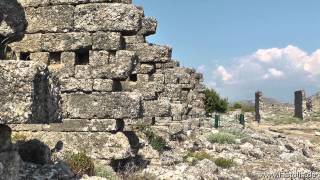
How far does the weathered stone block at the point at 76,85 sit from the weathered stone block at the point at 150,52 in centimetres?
496

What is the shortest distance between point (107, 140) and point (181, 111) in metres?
9.60

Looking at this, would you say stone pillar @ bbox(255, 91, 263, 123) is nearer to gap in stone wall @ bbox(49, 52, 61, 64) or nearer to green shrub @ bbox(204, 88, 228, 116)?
green shrub @ bbox(204, 88, 228, 116)

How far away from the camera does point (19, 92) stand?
5.33 metres

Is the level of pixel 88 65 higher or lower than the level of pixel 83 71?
higher

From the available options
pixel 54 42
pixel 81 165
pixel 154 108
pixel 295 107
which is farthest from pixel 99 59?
pixel 295 107

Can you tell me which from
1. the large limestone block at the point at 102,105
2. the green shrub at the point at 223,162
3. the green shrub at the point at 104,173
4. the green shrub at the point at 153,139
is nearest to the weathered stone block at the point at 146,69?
the green shrub at the point at 153,139

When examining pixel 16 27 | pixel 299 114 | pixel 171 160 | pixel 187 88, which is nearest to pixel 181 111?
pixel 187 88

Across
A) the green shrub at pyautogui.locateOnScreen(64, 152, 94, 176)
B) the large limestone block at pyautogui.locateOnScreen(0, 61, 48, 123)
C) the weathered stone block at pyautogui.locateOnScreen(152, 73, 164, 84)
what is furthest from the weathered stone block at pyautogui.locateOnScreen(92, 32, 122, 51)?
the weathered stone block at pyautogui.locateOnScreen(152, 73, 164, 84)

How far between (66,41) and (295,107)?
132 feet

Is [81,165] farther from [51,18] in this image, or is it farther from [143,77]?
[143,77]

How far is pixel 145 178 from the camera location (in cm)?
1006

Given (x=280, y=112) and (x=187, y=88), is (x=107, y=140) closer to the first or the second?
(x=187, y=88)

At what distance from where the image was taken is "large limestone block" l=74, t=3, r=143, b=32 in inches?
450

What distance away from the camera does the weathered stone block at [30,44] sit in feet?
39.0
